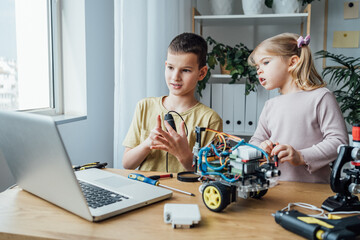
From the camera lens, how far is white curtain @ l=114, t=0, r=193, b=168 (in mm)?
1666

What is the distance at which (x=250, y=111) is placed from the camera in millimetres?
2256

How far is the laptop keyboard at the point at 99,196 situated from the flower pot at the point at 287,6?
183 centimetres

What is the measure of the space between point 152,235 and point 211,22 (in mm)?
2051

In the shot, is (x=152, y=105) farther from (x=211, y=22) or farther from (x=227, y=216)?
(x=211, y=22)

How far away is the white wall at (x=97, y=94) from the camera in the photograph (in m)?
1.80

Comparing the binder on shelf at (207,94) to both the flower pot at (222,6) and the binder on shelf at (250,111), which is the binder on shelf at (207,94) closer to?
the binder on shelf at (250,111)

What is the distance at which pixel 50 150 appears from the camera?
610 mm

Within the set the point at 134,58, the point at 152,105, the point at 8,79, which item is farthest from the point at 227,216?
the point at 8,79

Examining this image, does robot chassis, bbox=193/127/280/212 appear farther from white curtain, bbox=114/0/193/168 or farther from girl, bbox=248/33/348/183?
white curtain, bbox=114/0/193/168

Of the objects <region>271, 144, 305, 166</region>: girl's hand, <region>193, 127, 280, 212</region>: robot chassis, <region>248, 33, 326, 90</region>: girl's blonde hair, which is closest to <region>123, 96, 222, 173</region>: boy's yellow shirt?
Result: <region>248, 33, 326, 90</region>: girl's blonde hair

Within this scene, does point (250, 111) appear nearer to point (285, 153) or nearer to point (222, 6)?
point (222, 6)

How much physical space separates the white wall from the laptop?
935 mm

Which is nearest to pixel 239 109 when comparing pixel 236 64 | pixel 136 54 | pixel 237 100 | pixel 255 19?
pixel 237 100

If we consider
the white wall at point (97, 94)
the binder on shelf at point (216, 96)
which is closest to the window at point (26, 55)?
the white wall at point (97, 94)
